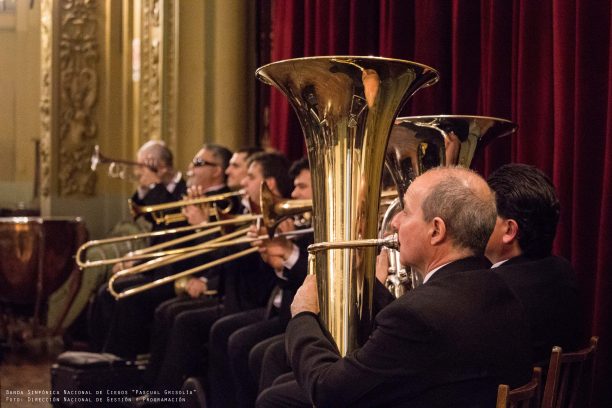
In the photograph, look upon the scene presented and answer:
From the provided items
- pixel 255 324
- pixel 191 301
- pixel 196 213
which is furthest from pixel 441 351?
pixel 191 301

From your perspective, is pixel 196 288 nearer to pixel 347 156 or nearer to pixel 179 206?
pixel 179 206

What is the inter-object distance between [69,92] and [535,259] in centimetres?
574

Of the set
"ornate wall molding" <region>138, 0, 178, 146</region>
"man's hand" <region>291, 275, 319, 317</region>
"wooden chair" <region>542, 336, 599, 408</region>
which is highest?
"ornate wall molding" <region>138, 0, 178, 146</region>

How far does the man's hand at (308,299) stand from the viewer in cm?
242

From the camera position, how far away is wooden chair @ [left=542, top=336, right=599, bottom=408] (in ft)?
7.17

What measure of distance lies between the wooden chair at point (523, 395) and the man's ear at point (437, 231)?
0.34 metres

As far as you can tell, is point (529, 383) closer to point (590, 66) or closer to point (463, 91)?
point (590, 66)

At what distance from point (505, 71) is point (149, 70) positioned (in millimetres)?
3762

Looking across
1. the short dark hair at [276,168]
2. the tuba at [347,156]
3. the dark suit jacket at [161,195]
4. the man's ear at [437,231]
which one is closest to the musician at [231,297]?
the short dark hair at [276,168]

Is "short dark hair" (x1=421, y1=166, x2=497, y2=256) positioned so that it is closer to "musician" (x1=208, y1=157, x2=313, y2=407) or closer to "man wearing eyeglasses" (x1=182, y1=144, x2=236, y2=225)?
"musician" (x1=208, y1=157, x2=313, y2=407)

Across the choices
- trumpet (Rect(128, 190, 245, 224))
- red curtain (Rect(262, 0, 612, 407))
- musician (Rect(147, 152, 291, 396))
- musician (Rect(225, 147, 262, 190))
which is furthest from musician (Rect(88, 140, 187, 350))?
red curtain (Rect(262, 0, 612, 407))

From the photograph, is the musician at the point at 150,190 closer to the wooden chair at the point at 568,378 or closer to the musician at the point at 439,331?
the wooden chair at the point at 568,378

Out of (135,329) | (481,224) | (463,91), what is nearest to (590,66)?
(463,91)

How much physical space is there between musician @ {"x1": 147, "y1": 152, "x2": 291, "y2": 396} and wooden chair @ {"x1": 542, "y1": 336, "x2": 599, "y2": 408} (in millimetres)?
2060
